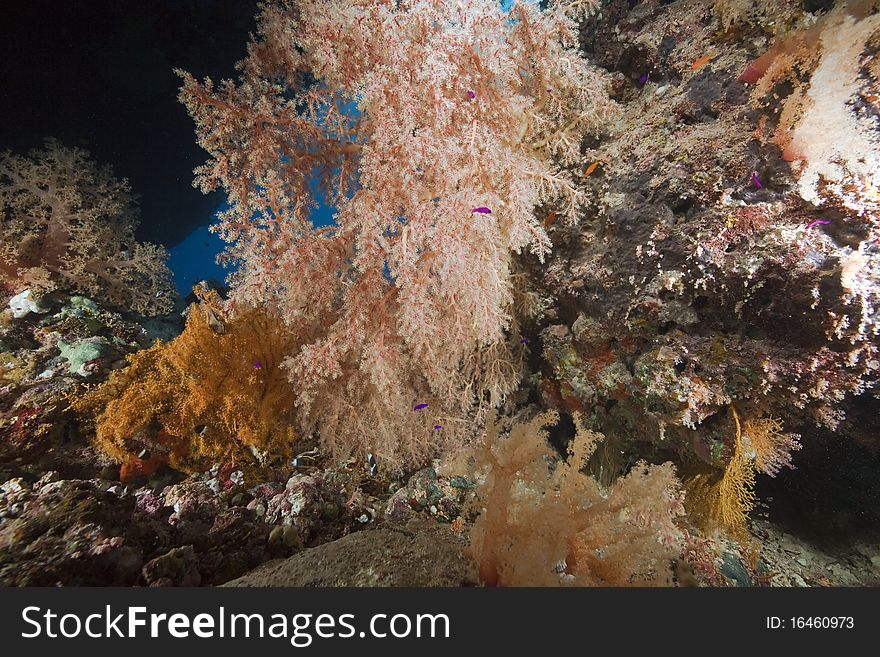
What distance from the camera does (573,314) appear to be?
13.8 feet

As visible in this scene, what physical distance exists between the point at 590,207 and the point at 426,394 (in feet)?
9.85

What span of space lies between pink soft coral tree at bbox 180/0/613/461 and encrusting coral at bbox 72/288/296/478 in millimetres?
507

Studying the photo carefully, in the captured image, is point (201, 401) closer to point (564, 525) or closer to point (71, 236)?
point (564, 525)

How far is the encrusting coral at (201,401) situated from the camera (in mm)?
3426

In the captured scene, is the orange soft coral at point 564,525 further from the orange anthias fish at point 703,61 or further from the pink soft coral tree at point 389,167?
the orange anthias fish at point 703,61

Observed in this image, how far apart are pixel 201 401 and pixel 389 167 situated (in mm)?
3063

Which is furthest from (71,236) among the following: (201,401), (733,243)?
(733,243)

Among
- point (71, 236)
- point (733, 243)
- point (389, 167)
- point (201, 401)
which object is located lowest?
point (201, 401)

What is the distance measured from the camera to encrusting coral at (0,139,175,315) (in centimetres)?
470

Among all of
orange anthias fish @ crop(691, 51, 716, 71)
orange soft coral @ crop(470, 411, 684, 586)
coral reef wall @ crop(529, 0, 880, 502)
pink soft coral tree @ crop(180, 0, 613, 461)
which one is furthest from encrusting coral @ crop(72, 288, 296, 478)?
orange anthias fish @ crop(691, 51, 716, 71)

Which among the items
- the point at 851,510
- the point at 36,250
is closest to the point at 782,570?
the point at 851,510

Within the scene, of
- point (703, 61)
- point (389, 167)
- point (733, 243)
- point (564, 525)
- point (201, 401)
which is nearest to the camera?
point (564, 525)

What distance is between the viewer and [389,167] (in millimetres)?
2939

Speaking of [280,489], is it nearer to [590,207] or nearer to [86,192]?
[590,207]
